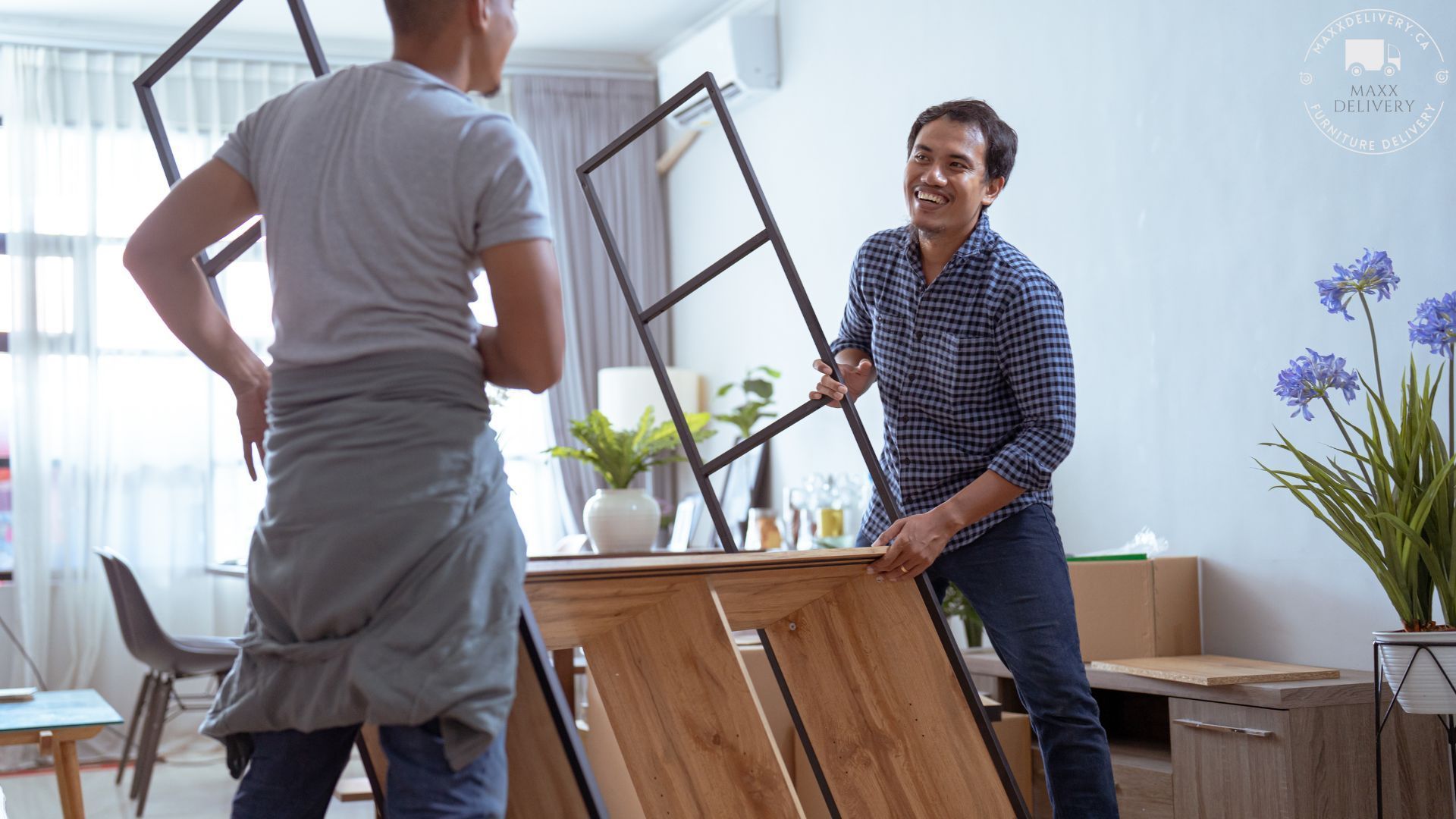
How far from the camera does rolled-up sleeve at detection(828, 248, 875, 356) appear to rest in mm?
2402

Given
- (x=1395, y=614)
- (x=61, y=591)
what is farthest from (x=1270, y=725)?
(x=61, y=591)

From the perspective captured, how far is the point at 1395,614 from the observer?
2783 millimetres

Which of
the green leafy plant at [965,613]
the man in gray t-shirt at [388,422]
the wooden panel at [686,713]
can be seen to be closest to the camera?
the man in gray t-shirt at [388,422]

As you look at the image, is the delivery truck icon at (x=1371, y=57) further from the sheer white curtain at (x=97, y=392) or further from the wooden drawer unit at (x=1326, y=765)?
the sheer white curtain at (x=97, y=392)

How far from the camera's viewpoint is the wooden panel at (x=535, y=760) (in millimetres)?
1453

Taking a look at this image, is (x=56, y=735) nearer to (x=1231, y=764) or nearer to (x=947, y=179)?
(x=947, y=179)

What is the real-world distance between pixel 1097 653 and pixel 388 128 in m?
2.48

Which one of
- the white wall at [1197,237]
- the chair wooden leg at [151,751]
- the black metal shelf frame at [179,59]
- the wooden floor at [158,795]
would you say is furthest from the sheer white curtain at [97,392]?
the black metal shelf frame at [179,59]

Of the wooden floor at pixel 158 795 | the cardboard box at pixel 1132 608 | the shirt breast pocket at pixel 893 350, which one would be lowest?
the wooden floor at pixel 158 795

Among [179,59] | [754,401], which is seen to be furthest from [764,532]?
[179,59]

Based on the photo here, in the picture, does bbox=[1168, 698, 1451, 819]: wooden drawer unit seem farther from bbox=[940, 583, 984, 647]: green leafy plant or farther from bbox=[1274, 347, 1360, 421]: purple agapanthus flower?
bbox=[940, 583, 984, 647]: green leafy plant

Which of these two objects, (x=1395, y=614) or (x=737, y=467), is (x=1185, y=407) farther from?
(x=737, y=467)

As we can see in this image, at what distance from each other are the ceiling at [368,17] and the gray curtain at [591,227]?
0.30 metres

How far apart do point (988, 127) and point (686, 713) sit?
44.0 inches
